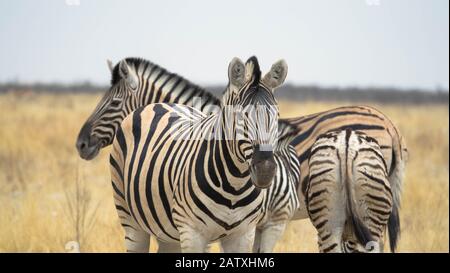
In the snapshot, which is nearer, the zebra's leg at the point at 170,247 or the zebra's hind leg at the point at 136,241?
the zebra's hind leg at the point at 136,241

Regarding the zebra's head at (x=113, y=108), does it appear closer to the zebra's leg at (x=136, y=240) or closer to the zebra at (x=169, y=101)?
the zebra at (x=169, y=101)

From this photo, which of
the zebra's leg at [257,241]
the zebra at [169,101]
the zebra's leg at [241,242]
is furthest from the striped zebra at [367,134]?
the zebra's leg at [241,242]

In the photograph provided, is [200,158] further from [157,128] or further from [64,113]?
[64,113]

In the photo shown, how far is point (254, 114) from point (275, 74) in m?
0.36

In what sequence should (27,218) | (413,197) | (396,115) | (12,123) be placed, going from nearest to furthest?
(27,218), (413,197), (12,123), (396,115)

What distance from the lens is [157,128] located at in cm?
585

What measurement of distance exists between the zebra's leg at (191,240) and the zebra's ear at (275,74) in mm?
1017

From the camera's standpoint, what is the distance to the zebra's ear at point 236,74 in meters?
4.60

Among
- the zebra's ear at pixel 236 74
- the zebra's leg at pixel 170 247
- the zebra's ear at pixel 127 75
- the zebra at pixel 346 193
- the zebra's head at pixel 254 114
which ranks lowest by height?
the zebra's leg at pixel 170 247

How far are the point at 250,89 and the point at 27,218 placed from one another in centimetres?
532

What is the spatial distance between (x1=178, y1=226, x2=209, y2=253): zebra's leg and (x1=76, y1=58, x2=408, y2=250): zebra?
239 cm

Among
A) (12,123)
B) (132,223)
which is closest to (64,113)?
(12,123)

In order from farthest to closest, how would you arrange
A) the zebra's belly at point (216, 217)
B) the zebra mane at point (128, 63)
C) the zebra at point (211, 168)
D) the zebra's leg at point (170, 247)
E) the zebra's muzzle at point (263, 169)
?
1. the zebra mane at point (128, 63)
2. the zebra's leg at point (170, 247)
3. the zebra's belly at point (216, 217)
4. the zebra at point (211, 168)
5. the zebra's muzzle at point (263, 169)

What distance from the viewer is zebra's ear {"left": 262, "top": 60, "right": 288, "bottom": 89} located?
185 inches
